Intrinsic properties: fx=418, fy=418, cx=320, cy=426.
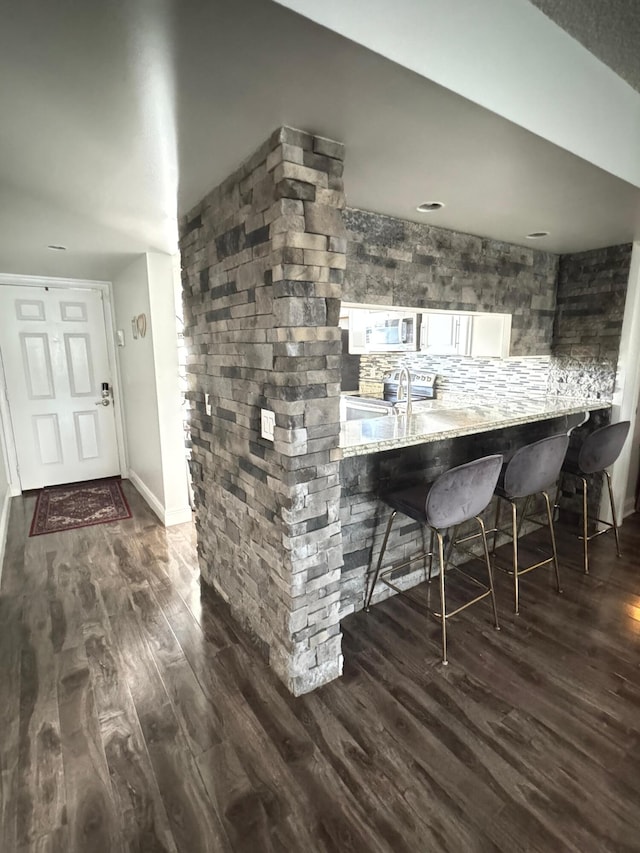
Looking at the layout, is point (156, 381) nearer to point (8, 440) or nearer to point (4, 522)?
point (4, 522)

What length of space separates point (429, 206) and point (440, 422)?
113 centimetres

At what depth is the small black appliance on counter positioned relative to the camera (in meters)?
4.95

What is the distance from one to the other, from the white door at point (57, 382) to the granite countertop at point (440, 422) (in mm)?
3294

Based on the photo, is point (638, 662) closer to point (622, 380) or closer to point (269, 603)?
point (269, 603)

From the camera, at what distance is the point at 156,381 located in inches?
130

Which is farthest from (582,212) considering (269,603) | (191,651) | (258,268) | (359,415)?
(191,651)

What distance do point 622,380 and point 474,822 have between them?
2.98 m

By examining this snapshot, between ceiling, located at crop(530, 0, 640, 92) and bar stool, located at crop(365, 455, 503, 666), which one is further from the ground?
ceiling, located at crop(530, 0, 640, 92)

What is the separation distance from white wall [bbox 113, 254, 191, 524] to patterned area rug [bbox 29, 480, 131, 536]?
338 millimetres

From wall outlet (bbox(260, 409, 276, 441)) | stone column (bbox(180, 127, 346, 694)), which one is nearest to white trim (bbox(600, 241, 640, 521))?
stone column (bbox(180, 127, 346, 694))

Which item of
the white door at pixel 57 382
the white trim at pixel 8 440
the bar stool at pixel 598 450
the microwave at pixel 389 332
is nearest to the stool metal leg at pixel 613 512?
the bar stool at pixel 598 450

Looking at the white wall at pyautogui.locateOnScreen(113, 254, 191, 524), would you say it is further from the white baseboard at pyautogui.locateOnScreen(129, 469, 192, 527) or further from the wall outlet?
the wall outlet

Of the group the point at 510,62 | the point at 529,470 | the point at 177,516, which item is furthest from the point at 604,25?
the point at 177,516

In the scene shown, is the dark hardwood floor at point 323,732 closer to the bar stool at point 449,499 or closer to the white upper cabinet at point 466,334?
the bar stool at point 449,499
